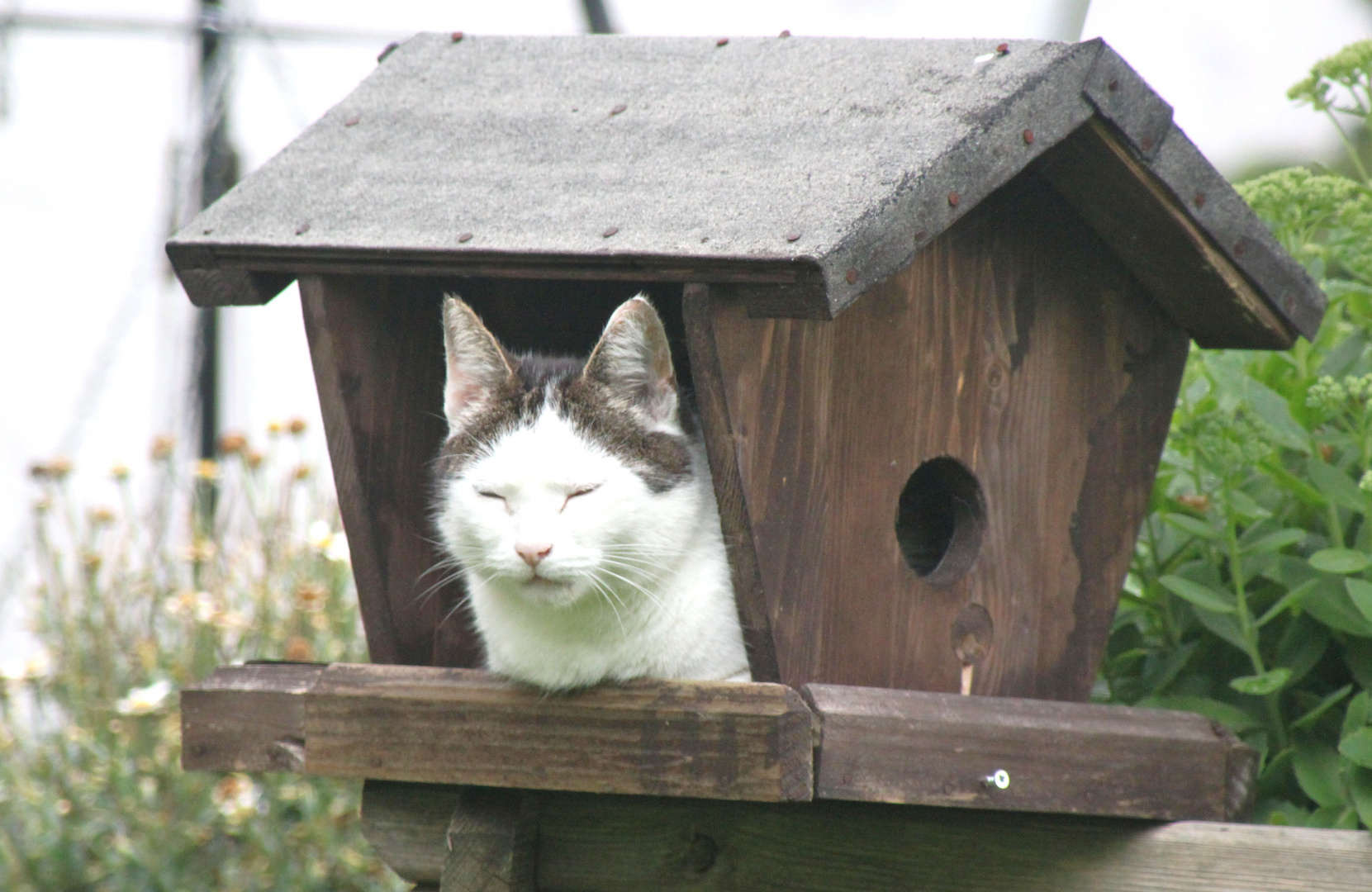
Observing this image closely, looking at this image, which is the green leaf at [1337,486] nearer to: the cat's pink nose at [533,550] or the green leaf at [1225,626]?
the green leaf at [1225,626]

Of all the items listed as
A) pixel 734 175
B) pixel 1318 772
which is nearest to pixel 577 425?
pixel 734 175

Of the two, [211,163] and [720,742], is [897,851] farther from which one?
[211,163]

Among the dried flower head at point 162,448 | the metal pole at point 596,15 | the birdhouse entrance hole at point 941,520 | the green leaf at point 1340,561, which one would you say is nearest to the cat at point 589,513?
the birdhouse entrance hole at point 941,520

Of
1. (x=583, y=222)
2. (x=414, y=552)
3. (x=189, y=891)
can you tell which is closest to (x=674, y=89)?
(x=583, y=222)

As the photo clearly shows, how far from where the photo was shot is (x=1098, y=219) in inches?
83.0

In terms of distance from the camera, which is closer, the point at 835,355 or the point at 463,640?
the point at 835,355

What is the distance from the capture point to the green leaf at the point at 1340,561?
2066 mm

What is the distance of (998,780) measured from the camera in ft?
6.20

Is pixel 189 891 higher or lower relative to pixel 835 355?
lower

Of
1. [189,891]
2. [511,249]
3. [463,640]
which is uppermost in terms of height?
[511,249]

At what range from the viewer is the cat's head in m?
1.83

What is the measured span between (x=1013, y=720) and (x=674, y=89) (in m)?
1.04

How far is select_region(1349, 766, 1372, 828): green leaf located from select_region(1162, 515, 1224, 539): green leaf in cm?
40

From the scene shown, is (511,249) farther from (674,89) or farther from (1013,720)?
(1013,720)
